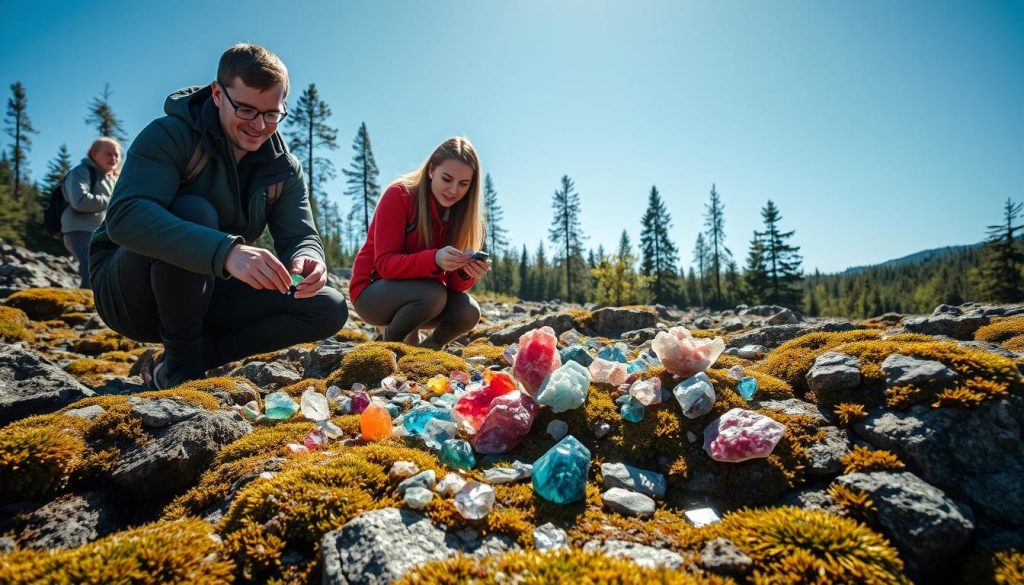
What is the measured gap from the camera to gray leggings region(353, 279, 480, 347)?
604cm

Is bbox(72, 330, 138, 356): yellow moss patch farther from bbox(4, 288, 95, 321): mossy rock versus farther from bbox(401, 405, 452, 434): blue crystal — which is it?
bbox(401, 405, 452, 434): blue crystal

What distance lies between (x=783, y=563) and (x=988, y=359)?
6.47 ft

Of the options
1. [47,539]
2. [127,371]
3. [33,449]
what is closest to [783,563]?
[47,539]

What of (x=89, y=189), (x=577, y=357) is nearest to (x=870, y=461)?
(x=577, y=357)

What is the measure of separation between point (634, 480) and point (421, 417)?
60.4 inches

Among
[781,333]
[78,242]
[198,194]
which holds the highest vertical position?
[78,242]

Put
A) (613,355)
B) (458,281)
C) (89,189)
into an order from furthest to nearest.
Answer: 1. (89,189)
2. (458,281)
3. (613,355)

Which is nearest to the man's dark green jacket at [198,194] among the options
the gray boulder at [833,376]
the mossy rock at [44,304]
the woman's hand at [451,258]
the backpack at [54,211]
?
the woman's hand at [451,258]

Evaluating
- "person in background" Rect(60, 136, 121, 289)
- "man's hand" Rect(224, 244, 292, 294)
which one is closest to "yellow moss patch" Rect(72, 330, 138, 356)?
"person in background" Rect(60, 136, 121, 289)

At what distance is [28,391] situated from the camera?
11.6ft

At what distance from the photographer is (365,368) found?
4.92m

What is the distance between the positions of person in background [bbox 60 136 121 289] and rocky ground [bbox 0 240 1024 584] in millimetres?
6107

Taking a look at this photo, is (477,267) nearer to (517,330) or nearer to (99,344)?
(517,330)

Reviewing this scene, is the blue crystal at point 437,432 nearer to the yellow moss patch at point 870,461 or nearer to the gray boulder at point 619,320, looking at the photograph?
the yellow moss patch at point 870,461
